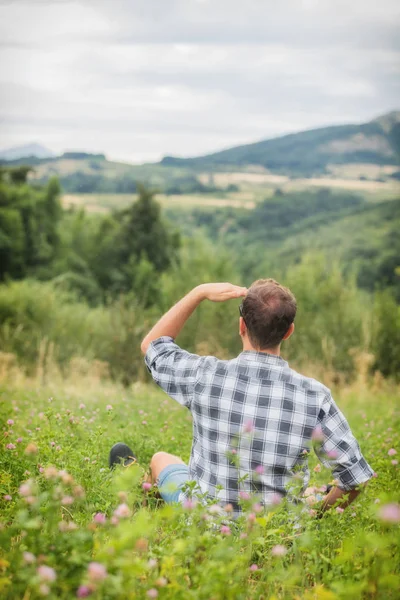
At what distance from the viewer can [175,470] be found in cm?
304

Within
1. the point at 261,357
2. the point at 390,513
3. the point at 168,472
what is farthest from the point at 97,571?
the point at 168,472

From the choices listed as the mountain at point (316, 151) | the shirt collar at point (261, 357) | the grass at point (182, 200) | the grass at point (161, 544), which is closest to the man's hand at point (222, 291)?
the shirt collar at point (261, 357)

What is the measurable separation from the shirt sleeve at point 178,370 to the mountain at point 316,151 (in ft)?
430

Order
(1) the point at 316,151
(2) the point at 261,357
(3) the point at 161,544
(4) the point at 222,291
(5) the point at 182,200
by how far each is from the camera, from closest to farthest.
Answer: (3) the point at 161,544 → (2) the point at 261,357 → (4) the point at 222,291 → (5) the point at 182,200 → (1) the point at 316,151

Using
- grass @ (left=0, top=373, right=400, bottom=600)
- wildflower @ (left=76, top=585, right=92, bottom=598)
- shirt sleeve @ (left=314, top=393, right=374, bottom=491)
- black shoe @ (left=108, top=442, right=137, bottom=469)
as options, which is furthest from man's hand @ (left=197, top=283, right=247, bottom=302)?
wildflower @ (left=76, top=585, right=92, bottom=598)

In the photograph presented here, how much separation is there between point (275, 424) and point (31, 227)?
48.6m

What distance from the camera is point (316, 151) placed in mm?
147500

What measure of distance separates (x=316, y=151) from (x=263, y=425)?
153244 mm

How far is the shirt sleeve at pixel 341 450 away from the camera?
248cm

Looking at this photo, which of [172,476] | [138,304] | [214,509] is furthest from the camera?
[138,304]

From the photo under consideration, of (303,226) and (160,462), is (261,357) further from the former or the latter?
(303,226)

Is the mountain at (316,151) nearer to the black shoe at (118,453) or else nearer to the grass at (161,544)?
the black shoe at (118,453)

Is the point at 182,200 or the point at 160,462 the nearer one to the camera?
the point at 160,462

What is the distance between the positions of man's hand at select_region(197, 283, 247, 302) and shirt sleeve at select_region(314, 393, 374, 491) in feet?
2.03
